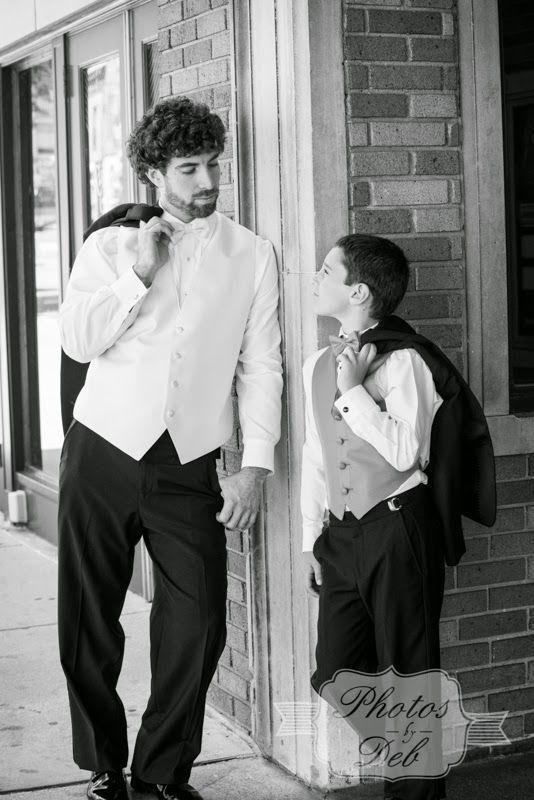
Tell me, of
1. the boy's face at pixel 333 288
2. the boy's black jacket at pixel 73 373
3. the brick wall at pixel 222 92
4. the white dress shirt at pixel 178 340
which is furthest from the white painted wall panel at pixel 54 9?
the boy's face at pixel 333 288

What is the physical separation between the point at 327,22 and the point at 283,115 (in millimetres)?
302

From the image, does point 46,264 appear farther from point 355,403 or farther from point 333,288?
point 355,403

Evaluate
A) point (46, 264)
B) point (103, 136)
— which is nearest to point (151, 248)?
point (103, 136)

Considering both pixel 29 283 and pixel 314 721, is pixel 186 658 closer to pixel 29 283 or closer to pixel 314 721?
pixel 314 721

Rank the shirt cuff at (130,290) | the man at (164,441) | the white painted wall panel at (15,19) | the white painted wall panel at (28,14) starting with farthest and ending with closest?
the white painted wall panel at (15,19) → the white painted wall panel at (28,14) → the man at (164,441) → the shirt cuff at (130,290)

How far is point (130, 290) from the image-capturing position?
3.28 m

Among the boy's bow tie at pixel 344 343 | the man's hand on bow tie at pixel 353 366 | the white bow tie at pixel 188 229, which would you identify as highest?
the white bow tie at pixel 188 229

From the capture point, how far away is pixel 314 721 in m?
3.70

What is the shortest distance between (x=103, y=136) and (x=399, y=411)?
3371 millimetres

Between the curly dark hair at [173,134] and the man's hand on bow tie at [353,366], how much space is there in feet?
2.49

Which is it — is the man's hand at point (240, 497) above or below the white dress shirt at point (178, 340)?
below

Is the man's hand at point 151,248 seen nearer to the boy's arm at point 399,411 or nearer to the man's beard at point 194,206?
the man's beard at point 194,206

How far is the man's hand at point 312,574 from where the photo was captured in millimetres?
3414

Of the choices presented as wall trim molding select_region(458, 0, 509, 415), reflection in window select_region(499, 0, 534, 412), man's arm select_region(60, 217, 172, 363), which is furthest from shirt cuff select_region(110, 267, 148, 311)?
reflection in window select_region(499, 0, 534, 412)
